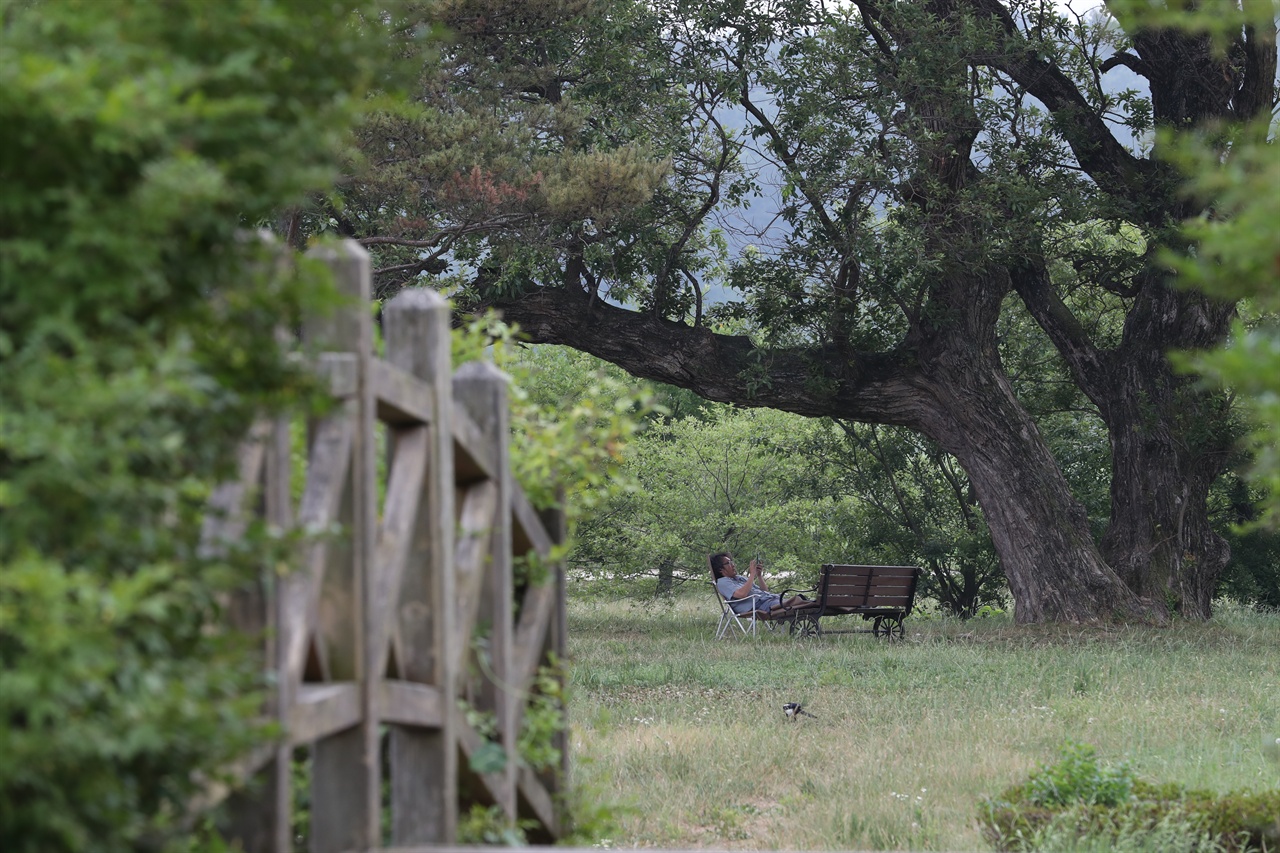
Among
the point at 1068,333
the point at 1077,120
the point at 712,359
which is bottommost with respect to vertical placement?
the point at 712,359

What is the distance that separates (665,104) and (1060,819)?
42.5 ft

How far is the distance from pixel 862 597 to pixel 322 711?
15662mm

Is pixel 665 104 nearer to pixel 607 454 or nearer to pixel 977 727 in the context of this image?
pixel 977 727

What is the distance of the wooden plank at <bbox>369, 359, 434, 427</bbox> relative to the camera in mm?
2672

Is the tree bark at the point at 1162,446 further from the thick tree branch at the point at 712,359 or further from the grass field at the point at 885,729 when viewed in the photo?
the thick tree branch at the point at 712,359

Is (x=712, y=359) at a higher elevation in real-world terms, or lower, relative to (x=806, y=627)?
higher

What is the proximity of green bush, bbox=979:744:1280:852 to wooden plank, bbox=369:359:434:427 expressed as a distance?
3523 mm

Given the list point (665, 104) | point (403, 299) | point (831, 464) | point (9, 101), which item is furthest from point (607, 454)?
point (831, 464)

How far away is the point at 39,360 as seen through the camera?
5.56 ft

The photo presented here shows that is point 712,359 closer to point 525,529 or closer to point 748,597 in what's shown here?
point 748,597

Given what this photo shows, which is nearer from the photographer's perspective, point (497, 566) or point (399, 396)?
point (399, 396)

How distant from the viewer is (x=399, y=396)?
9.05ft

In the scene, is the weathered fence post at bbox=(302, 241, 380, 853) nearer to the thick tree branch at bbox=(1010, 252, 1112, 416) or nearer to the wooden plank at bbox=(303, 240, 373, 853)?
the wooden plank at bbox=(303, 240, 373, 853)

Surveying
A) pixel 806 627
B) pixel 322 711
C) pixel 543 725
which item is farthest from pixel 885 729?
pixel 806 627
